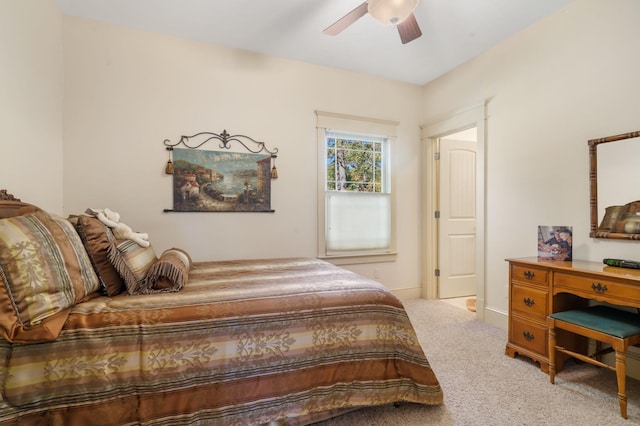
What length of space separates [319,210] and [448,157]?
1.91 metres

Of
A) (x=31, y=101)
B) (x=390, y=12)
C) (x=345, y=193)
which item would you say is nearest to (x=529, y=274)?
(x=345, y=193)

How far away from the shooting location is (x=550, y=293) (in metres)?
2.14

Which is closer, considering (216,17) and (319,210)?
(216,17)

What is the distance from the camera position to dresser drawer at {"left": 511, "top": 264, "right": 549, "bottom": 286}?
2.19 meters

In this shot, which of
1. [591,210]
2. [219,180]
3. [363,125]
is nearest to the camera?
[591,210]

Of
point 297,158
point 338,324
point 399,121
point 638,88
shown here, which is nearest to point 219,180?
point 297,158

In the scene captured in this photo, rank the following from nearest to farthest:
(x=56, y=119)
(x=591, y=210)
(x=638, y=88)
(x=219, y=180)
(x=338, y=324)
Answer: (x=338, y=324)
(x=638, y=88)
(x=591, y=210)
(x=56, y=119)
(x=219, y=180)

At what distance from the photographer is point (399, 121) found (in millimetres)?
3928

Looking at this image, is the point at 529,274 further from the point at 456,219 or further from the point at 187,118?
the point at 187,118

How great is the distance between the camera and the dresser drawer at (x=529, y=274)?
2186mm

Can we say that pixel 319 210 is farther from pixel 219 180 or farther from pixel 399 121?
pixel 399 121

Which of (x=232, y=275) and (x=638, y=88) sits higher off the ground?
(x=638, y=88)

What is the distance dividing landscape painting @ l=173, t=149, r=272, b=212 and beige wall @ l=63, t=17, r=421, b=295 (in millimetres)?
95

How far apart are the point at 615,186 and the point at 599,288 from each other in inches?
33.4
